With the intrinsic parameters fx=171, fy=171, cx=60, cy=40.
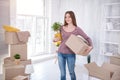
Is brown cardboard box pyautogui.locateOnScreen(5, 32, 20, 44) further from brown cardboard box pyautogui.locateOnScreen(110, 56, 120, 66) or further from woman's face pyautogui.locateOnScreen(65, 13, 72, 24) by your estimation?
brown cardboard box pyautogui.locateOnScreen(110, 56, 120, 66)

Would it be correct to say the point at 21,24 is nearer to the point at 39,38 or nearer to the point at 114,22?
the point at 39,38

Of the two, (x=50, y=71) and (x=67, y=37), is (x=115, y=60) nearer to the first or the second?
(x=67, y=37)

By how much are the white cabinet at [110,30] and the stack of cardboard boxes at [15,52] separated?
226 cm

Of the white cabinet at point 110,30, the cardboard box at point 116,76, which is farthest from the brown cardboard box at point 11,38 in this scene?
the white cabinet at point 110,30

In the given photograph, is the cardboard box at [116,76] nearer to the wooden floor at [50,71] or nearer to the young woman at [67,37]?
the young woman at [67,37]

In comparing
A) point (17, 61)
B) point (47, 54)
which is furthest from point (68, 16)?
point (47, 54)

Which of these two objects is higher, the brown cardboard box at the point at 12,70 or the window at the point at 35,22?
the window at the point at 35,22

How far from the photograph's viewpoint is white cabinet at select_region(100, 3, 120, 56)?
4.60m

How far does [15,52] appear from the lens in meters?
3.63

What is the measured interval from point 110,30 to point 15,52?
2.59 metres

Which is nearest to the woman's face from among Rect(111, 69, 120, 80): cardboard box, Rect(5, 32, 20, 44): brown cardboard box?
Rect(111, 69, 120, 80): cardboard box

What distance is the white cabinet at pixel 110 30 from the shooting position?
4.60 meters

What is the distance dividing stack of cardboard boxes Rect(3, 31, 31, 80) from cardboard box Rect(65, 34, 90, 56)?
1.22 metres

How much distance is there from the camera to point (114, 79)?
248 cm
